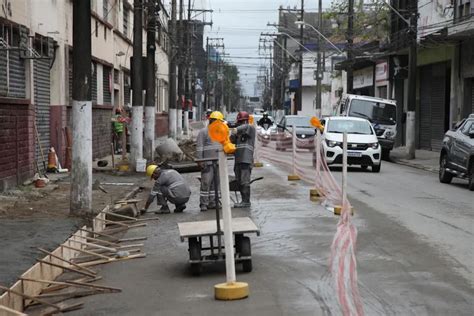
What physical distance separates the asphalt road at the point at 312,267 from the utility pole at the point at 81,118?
1160mm

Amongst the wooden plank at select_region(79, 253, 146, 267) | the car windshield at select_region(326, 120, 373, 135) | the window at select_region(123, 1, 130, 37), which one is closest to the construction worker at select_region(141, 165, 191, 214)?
the wooden plank at select_region(79, 253, 146, 267)

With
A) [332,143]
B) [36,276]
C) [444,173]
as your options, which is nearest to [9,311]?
[36,276]

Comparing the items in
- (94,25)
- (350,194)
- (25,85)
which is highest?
(94,25)

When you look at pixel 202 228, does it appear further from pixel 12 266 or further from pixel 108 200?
pixel 108 200

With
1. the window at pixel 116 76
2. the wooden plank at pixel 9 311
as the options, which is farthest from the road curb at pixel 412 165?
the wooden plank at pixel 9 311

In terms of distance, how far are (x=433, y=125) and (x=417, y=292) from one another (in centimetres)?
3058

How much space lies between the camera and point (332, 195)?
48.1 ft

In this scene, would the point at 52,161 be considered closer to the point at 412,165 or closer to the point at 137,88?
the point at 137,88

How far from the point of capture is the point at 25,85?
1722 centimetres

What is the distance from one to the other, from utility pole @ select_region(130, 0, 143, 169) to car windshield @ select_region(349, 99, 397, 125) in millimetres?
13290

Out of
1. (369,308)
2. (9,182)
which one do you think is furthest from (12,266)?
(9,182)

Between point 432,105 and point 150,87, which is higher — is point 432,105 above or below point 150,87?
below

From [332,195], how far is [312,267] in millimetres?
6308

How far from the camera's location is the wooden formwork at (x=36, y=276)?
659 cm
